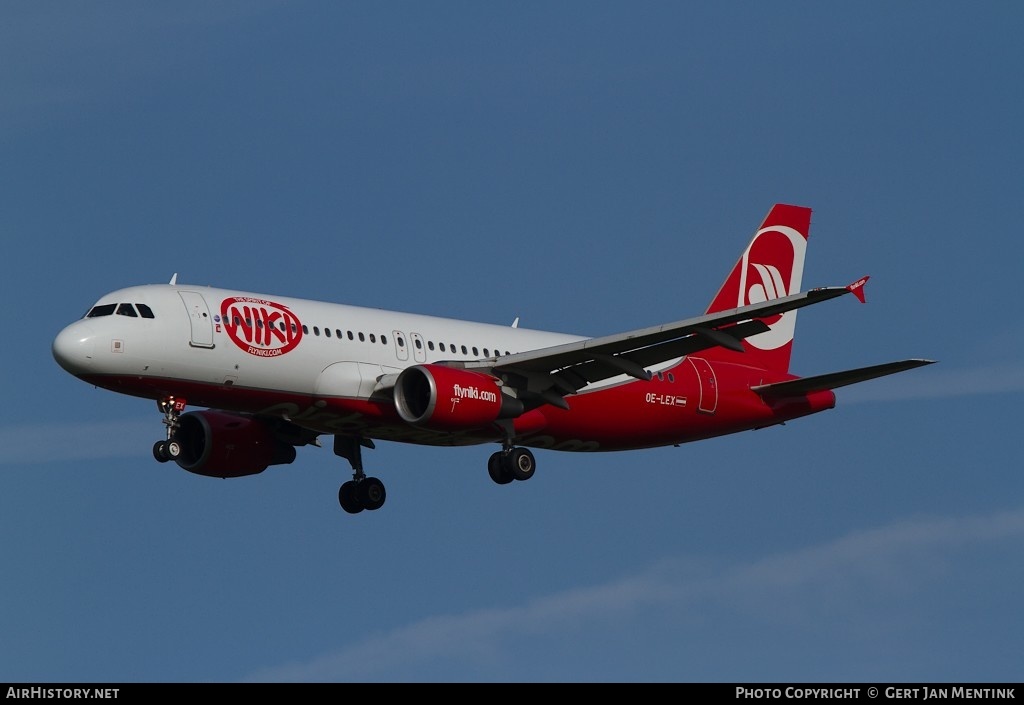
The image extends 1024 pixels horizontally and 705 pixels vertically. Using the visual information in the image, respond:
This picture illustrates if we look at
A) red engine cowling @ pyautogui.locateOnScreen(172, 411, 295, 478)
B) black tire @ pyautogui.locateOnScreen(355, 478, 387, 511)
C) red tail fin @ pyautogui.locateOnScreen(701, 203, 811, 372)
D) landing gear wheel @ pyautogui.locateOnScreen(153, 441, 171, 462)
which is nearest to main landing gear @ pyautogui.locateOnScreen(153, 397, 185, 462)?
landing gear wheel @ pyautogui.locateOnScreen(153, 441, 171, 462)

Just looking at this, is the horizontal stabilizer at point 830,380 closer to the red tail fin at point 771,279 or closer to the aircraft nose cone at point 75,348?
the red tail fin at point 771,279

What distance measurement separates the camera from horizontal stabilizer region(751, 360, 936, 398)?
177 ft

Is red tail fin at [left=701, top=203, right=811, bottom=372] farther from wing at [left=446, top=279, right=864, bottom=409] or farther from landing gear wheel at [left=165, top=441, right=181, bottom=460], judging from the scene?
landing gear wheel at [left=165, top=441, right=181, bottom=460]

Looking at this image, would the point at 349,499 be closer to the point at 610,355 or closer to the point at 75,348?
the point at 610,355

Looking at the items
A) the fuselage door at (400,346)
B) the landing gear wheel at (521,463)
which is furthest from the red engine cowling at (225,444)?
the landing gear wheel at (521,463)

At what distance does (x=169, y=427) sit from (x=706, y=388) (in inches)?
681

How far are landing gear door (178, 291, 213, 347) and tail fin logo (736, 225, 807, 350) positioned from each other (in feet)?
64.3

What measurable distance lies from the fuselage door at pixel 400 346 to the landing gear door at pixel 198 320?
5.90m

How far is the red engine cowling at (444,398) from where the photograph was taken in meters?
53.8
